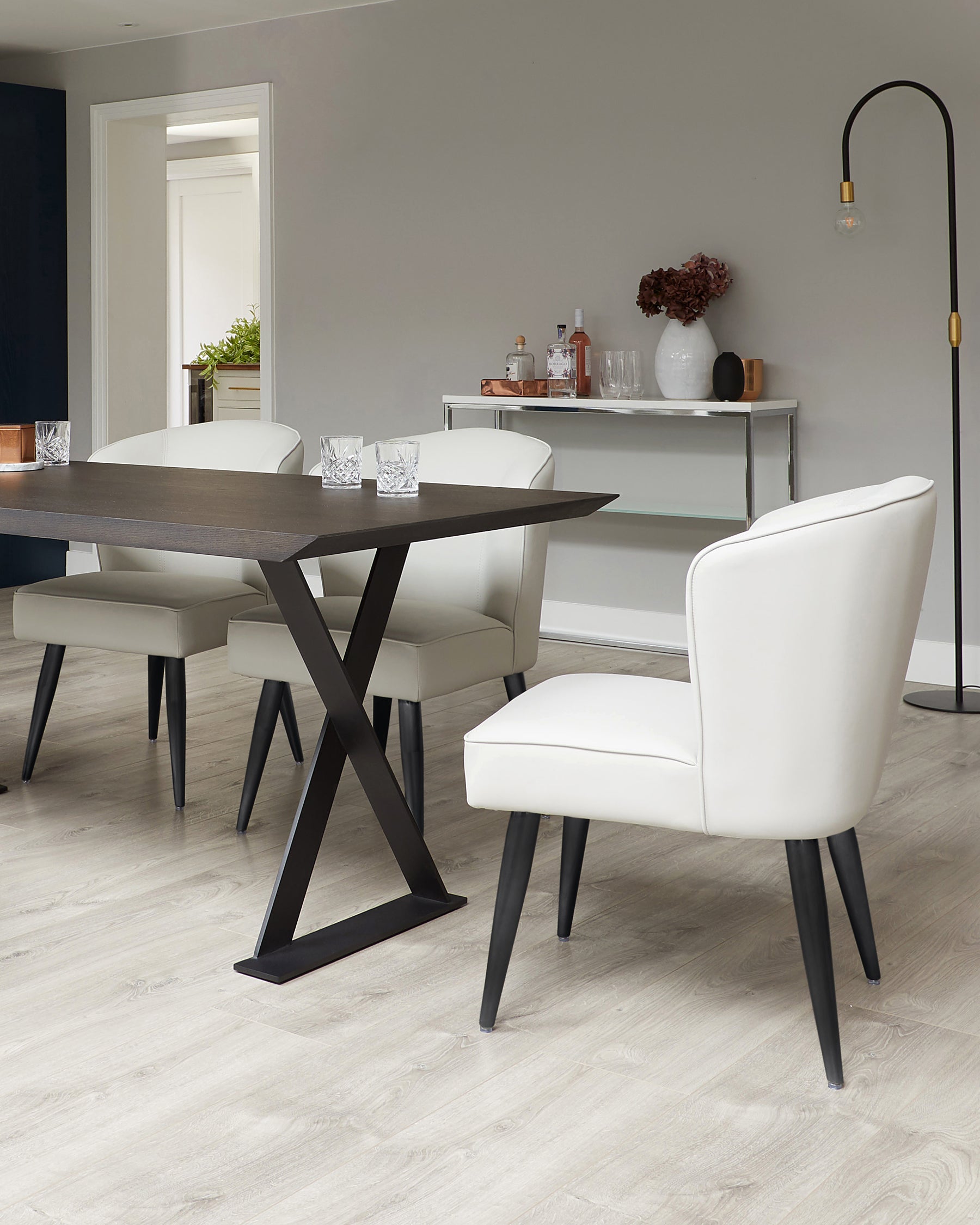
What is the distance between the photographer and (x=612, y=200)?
4.85 m

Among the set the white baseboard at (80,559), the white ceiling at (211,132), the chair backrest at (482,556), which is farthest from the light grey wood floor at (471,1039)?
the white ceiling at (211,132)

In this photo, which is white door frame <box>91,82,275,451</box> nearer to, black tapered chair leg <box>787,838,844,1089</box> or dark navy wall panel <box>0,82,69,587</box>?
dark navy wall panel <box>0,82,69,587</box>

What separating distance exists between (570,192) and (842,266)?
42.9 inches

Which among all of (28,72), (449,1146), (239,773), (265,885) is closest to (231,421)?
(239,773)

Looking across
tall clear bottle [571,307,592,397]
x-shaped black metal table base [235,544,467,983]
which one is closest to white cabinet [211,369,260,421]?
tall clear bottle [571,307,592,397]

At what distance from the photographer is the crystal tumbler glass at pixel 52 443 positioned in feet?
10.4

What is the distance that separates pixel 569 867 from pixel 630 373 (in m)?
2.75

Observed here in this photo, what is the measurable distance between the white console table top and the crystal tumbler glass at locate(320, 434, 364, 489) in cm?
196

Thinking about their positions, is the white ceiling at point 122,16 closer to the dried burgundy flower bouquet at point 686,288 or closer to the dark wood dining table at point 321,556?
the dried burgundy flower bouquet at point 686,288

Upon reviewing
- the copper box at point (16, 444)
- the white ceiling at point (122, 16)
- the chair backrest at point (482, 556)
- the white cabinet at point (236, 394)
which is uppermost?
the white ceiling at point (122, 16)

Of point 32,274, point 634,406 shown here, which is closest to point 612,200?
point 634,406

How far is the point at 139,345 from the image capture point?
6492mm

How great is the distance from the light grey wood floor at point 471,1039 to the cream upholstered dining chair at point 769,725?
16 centimetres

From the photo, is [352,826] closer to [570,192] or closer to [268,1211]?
[268,1211]
